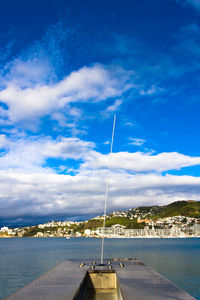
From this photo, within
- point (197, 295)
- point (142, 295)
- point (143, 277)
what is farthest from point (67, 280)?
point (197, 295)

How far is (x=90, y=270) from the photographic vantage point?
19.4m

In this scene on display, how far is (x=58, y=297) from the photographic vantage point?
37.2ft

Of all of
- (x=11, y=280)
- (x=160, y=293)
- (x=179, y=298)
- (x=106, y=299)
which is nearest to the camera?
(x=179, y=298)

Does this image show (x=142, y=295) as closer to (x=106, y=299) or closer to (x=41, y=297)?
(x=41, y=297)

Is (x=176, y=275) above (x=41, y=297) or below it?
below

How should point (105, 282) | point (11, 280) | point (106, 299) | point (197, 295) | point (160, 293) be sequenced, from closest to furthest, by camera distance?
point (160, 293) < point (106, 299) < point (105, 282) < point (197, 295) < point (11, 280)

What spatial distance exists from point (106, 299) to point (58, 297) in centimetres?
713

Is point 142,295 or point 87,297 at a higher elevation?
point 142,295

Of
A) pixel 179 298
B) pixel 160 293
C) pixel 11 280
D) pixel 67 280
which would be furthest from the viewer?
pixel 11 280

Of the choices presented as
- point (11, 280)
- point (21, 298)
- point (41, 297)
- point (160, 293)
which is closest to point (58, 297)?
point (41, 297)

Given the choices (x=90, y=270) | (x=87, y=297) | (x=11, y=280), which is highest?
(x=90, y=270)

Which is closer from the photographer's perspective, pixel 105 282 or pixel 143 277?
pixel 143 277

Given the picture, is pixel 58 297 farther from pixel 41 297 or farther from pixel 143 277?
pixel 143 277

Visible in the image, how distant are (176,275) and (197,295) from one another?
11899mm
